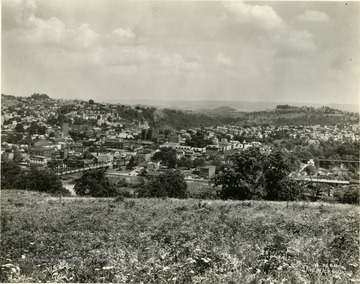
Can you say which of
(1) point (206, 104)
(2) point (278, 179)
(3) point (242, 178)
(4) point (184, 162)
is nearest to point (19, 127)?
(1) point (206, 104)

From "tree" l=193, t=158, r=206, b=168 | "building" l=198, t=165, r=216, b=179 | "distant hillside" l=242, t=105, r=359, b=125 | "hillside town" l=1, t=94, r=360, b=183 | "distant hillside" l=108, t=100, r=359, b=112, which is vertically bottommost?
"building" l=198, t=165, r=216, b=179

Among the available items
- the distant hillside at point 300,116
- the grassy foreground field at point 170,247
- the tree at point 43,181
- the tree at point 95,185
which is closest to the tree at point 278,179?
the distant hillside at point 300,116

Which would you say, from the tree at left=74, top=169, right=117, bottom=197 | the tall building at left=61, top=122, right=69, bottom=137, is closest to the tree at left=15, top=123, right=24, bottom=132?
the tall building at left=61, top=122, right=69, bottom=137

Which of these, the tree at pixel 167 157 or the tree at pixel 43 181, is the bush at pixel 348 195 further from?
the tree at pixel 43 181

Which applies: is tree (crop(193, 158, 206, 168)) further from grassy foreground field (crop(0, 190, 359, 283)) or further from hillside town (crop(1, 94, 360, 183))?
grassy foreground field (crop(0, 190, 359, 283))

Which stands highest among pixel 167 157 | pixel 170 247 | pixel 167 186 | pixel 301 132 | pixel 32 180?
pixel 301 132

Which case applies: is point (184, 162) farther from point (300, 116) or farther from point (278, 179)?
point (278, 179)
